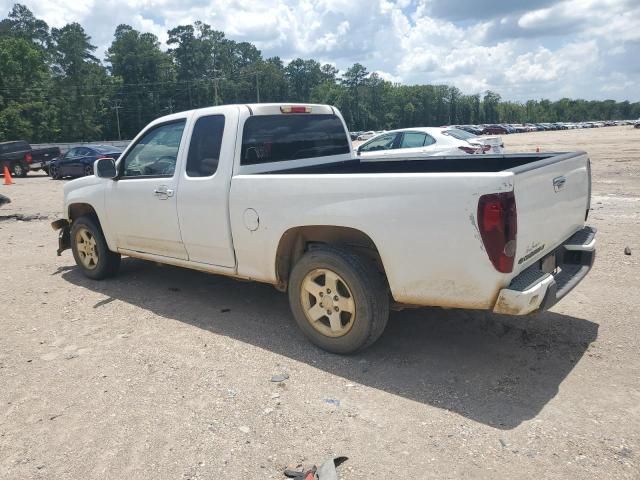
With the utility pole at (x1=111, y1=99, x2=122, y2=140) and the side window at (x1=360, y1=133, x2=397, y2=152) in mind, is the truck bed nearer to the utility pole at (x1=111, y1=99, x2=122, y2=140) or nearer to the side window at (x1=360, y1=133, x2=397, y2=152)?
the side window at (x1=360, y1=133, x2=397, y2=152)

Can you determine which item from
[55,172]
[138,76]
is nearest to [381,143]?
[55,172]

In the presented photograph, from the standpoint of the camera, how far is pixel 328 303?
4.13 metres

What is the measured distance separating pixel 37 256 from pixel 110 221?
303 cm

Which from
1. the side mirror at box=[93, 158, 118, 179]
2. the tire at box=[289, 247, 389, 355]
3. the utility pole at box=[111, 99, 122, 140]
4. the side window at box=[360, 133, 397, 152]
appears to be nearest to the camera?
the tire at box=[289, 247, 389, 355]

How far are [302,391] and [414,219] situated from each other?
1.43 metres

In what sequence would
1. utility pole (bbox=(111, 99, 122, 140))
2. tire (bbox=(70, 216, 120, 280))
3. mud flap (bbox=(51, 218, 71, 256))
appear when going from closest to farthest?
tire (bbox=(70, 216, 120, 280)) → mud flap (bbox=(51, 218, 71, 256)) → utility pole (bbox=(111, 99, 122, 140))

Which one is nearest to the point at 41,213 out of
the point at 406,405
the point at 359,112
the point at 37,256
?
the point at 37,256

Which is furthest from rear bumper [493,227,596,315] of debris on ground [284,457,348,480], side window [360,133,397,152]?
side window [360,133,397,152]

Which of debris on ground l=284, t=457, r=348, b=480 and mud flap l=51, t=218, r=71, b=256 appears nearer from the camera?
debris on ground l=284, t=457, r=348, b=480

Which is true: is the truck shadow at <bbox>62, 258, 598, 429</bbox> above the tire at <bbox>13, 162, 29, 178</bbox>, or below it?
below

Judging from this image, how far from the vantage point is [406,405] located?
3.48 m

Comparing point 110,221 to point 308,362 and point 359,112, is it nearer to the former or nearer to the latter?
point 308,362

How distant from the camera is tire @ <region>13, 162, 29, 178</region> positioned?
87.2 feet

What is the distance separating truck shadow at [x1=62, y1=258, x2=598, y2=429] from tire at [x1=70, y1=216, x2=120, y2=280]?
604 mm
